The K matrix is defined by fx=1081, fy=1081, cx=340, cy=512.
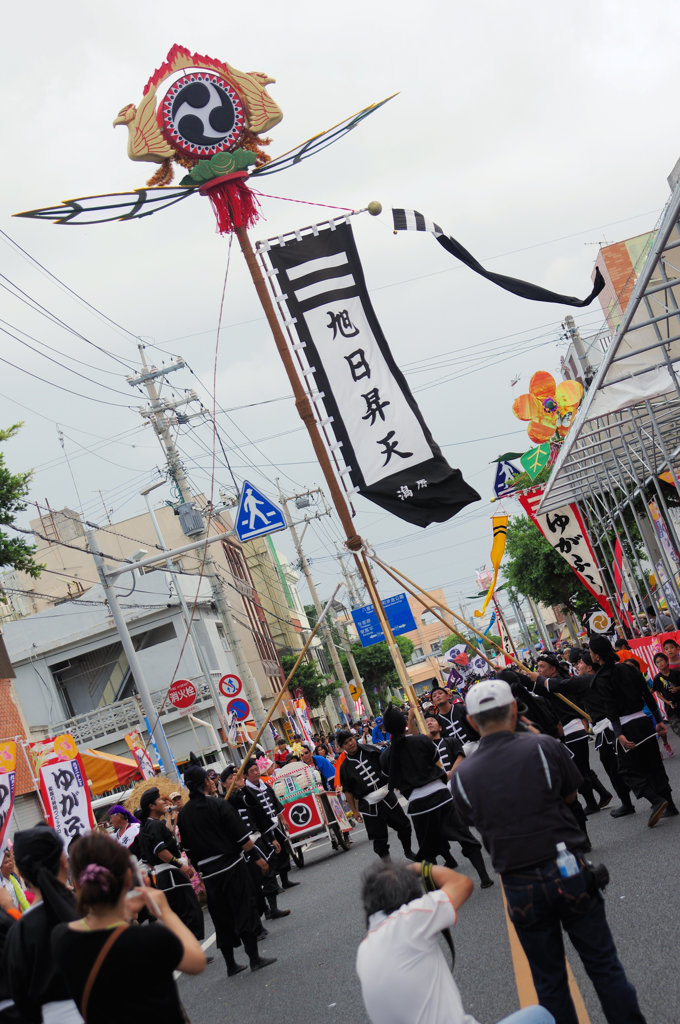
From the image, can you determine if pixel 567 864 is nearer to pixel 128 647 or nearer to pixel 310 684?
pixel 128 647

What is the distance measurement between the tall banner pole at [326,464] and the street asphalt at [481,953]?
6.59 ft

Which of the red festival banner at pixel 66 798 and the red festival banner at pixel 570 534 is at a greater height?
the red festival banner at pixel 570 534

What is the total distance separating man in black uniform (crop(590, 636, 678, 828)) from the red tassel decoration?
5.11m

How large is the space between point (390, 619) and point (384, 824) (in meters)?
23.1

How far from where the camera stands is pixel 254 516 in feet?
63.4

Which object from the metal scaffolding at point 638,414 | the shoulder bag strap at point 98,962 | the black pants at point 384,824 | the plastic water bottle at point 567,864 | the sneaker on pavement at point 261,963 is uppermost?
the metal scaffolding at point 638,414

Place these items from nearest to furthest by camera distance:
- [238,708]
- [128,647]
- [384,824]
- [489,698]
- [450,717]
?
[489,698] → [384,824] → [450,717] → [128,647] → [238,708]

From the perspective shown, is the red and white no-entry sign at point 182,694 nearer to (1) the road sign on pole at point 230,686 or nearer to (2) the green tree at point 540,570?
(1) the road sign on pole at point 230,686

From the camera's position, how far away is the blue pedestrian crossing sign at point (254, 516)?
19.2 metres

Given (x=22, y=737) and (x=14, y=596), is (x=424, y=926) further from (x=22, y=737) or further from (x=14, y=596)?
(x=14, y=596)

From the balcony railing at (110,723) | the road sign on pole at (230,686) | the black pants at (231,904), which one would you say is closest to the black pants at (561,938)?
the black pants at (231,904)

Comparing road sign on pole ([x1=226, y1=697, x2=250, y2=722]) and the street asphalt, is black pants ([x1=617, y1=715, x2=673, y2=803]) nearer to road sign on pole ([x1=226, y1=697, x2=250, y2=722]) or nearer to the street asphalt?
the street asphalt

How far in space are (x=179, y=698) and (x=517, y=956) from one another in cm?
1863

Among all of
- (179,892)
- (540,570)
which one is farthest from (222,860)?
(540,570)
